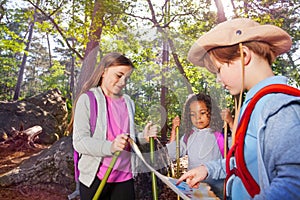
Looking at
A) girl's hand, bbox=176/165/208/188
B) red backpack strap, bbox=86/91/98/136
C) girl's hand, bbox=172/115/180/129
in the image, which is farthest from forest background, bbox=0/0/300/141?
girl's hand, bbox=176/165/208/188

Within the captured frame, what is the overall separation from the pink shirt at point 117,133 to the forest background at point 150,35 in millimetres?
129

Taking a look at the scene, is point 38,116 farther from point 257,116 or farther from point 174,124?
point 257,116

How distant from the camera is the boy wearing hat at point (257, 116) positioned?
290 millimetres

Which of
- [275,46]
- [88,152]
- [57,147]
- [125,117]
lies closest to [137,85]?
[125,117]

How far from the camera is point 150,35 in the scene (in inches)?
40.8

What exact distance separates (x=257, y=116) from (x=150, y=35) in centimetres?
75

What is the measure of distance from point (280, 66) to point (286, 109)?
1.36m

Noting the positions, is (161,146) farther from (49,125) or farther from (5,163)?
(49,125)

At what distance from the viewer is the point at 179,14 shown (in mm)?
1714

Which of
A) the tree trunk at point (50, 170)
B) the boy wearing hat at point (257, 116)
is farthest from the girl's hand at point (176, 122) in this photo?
the tree trunk at point (50, 170)

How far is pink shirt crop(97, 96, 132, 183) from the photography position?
24.5 inches

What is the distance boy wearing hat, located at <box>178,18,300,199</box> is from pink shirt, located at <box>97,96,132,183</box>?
0.73 ft

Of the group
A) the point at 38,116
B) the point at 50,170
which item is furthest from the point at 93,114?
the point at 38,116

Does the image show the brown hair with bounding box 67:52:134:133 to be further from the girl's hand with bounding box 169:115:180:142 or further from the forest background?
the girl's hand with bounding box 169:115:180:142
